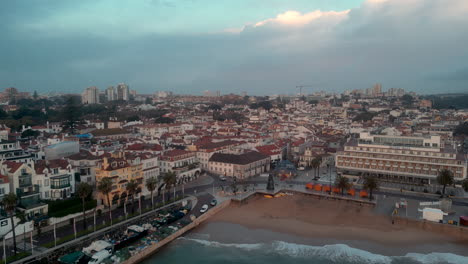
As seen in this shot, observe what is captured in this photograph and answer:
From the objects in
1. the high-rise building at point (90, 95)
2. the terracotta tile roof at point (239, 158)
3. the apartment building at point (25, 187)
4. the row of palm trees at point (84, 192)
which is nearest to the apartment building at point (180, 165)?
the terracotta tile roof at point (239, 158)

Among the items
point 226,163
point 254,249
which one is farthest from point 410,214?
point 226,163

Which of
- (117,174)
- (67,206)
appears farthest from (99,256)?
(117,174)

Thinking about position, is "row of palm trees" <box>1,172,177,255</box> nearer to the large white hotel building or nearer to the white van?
the white van

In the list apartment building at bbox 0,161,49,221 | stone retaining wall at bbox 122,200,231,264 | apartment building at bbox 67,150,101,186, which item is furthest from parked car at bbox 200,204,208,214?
apartment building at bbox 0,161,49,221

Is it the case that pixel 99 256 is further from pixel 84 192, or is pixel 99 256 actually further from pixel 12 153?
pixel 12 153

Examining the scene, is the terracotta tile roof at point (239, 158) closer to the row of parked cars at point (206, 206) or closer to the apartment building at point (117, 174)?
the row of parked cars at point (206, 206)

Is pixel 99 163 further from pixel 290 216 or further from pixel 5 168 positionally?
pixel 290 216
